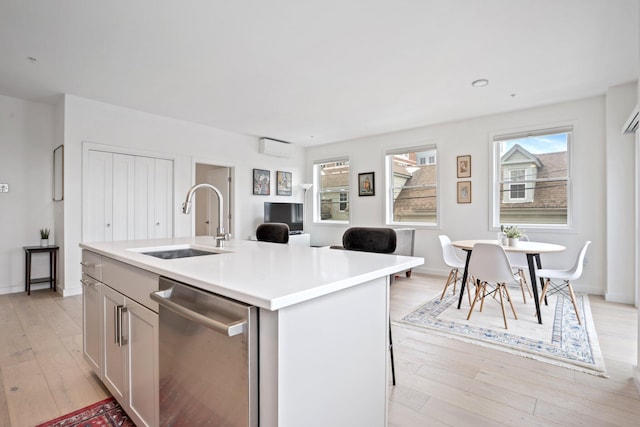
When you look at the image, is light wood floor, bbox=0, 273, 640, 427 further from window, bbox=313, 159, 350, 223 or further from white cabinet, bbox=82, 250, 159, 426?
window, bbox=313, 159, 350, 223

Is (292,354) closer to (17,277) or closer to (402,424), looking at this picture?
(402,424)

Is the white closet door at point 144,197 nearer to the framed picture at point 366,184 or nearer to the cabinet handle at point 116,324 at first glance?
the cabinet handle at point 116,324

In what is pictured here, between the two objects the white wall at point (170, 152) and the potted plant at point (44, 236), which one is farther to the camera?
the potted plant at point (44, 236)

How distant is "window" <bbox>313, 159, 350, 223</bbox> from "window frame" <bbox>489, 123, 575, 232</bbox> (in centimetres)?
275

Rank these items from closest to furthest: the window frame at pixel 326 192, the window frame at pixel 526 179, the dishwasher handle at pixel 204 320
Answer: the dishwasher handle at pixel 204 320
the window frame at pixel 526 179
the window frame at pixel 326 192

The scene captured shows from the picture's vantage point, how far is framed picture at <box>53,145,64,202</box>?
4.05m

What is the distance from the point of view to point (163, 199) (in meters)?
4.92

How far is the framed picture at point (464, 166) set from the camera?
4980 millimetres

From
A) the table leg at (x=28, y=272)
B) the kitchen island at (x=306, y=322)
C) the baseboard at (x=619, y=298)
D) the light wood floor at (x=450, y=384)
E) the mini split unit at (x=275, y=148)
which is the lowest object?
the light wood floor at (x=450, y=384)

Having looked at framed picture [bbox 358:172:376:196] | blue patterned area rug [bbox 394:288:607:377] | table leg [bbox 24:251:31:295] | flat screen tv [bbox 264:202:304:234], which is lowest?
blue patterned area rug [bbox 394:288:607:377]

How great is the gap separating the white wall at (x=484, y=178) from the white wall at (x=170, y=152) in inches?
62.5

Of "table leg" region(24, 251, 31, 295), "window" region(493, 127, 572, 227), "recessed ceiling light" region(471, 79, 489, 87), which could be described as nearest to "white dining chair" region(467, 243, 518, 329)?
"recessed ceiling light" region(471, 79, 489, 87)

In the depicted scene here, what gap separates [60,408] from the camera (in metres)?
1.75

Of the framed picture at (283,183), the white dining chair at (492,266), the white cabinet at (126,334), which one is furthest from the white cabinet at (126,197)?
the white dining chair at (492,266)
